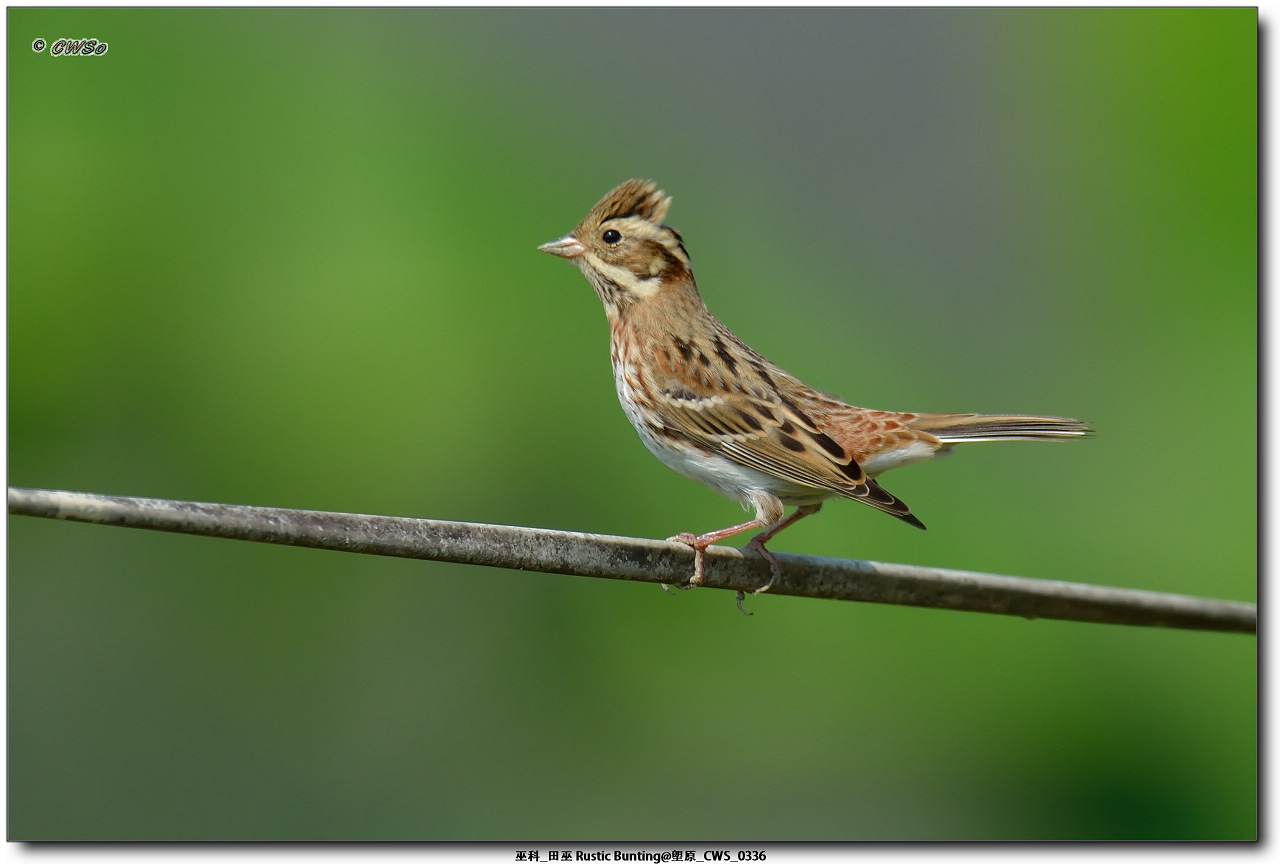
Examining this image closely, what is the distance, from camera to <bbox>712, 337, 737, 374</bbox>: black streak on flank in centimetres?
455

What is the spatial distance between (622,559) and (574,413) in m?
2.40

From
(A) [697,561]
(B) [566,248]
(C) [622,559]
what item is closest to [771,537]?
(A) [697,561]

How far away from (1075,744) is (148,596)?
3800 mm

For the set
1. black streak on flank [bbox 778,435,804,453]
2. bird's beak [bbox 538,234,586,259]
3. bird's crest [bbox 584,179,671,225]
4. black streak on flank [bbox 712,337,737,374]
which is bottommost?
black streak on flank [bbox 778,435,804,453]

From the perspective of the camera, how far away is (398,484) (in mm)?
5133

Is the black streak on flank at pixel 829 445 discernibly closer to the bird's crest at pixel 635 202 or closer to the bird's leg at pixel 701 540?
the bird's leg at pixel 701 540

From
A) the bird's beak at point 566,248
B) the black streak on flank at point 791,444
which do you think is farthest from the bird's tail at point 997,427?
the bird's beak at point 566,248

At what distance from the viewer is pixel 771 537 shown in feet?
14.4

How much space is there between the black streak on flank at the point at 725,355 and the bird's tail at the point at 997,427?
69 centimetres

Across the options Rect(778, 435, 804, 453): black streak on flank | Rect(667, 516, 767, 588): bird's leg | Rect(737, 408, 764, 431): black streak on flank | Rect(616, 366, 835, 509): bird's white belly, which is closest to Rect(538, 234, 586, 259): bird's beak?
Rect(616, 366, 835, 509): bird's white belly

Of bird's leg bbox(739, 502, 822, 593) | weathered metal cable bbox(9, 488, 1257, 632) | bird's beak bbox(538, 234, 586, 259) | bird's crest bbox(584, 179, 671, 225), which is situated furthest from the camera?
bird's beak bbox(538, 234, 586, 259)

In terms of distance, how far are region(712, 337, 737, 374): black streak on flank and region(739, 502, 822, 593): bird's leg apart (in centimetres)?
59

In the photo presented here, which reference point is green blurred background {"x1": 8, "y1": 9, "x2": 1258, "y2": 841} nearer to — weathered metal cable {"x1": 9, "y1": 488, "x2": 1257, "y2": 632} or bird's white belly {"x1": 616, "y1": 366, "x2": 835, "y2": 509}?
bird's white belly {"x1": 616, "y1": 366, "x2": 835, "y2": 509}

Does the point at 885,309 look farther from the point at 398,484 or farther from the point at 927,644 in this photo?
the point at 398,484
